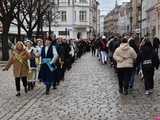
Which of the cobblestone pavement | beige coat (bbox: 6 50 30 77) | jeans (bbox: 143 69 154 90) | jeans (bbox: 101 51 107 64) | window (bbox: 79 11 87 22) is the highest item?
window (bbox: 79 11 87 22)

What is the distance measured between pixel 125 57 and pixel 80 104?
3.17 meters

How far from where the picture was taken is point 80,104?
49.9 feet

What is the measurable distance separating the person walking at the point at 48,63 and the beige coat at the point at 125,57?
2.05m

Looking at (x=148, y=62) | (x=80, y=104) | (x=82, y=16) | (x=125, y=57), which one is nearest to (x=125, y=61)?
(x=125, y=57)

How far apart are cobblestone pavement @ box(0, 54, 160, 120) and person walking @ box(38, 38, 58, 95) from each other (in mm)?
477

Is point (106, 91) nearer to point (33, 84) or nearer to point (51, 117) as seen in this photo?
point (33, 84)

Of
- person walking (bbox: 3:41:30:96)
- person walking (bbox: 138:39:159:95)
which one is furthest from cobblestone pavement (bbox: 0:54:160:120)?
person walking (bbox: 3:41:30:96)

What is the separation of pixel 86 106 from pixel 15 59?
12.9 ft

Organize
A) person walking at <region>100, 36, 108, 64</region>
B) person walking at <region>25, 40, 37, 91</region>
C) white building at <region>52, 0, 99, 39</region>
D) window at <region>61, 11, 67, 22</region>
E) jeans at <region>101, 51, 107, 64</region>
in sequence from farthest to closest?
1. window at <region>61, 11, 67, 22</region>
2. white building at <region>52, 0, 99, 39</region>
3. jeans at <region>101, 51, 107, 64</region>
4. person walking at <region>100, 36, 108, 64</region>
5. person walking at <region>25, 40, 37, 91</region>

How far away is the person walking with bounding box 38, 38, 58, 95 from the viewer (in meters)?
18.0

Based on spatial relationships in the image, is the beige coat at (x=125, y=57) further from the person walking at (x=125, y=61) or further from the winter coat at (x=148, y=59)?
the winter coat at (x=148, y=59)

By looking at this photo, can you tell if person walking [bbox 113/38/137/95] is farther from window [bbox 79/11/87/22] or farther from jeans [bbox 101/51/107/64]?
window [bbox 79/11/87/22]

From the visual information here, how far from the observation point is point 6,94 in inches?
704

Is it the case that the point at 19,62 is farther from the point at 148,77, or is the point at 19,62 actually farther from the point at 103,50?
the point at 103,50
